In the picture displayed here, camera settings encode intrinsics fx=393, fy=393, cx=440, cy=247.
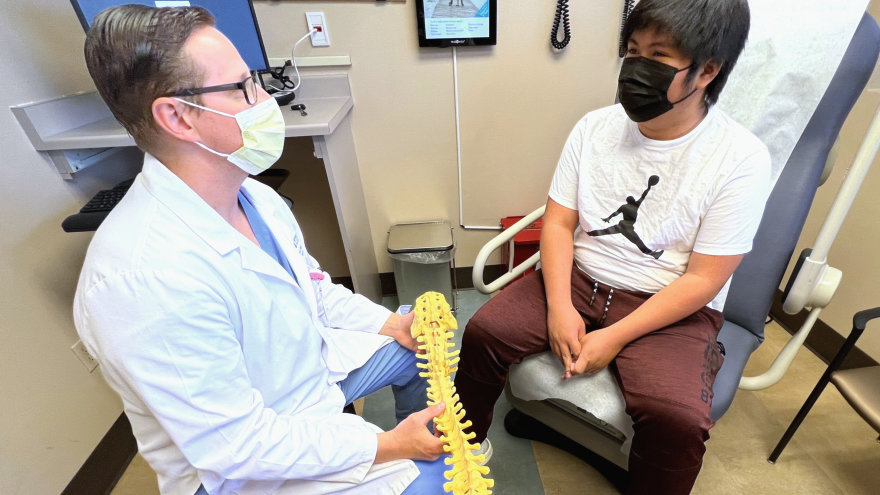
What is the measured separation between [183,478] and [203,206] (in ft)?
1.59

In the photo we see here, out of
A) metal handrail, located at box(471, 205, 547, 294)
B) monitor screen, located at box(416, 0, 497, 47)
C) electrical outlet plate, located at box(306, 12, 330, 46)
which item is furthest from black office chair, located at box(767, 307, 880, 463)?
electrical outlet plate, located at box(306, 12, 330, 46)

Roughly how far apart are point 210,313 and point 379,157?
1277mm

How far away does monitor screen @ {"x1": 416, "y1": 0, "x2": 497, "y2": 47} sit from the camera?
4.77 feet

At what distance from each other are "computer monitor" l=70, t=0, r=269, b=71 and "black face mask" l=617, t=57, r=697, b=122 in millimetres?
1153

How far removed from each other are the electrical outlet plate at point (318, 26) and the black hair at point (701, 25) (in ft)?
3.71

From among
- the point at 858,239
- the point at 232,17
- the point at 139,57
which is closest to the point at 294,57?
A: the point at 232,17

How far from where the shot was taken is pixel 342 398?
0.89 meters

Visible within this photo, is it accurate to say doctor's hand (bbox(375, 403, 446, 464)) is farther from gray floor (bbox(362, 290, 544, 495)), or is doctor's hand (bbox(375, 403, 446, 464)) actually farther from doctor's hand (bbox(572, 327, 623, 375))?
gray floor (bbox(362, 290, 544, 495))

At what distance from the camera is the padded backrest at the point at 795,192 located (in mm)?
948

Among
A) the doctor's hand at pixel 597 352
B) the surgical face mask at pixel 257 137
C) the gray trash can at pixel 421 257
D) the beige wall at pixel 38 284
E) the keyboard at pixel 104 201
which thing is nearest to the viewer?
the surgical face mask at pixel 257 137

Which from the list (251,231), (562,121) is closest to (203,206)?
(251,231)

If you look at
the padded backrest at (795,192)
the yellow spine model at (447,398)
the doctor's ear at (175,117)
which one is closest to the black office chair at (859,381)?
the padded backrest at (795,192)

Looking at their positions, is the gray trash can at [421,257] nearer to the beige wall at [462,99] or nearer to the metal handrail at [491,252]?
the beige wall at [462,99]

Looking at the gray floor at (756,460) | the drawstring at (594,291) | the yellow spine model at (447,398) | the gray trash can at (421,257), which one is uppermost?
the yellow spine model at (447,398)
